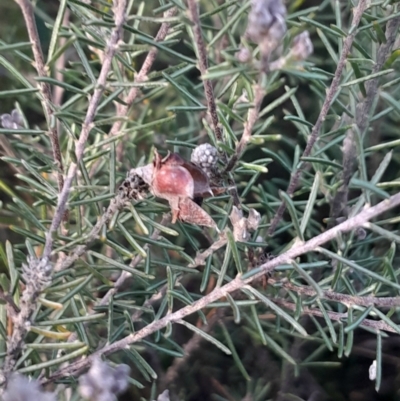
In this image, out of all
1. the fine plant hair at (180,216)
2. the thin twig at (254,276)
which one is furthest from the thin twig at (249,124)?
the thin twig at (254,276)

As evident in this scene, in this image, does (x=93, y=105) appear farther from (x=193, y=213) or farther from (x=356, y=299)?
(x=356, y=299)

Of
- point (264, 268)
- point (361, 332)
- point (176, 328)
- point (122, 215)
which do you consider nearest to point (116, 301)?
point (122, 215)

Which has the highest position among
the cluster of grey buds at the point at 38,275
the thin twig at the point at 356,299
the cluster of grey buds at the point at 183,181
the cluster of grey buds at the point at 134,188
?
the cluster of grey buds at the point at 183,181

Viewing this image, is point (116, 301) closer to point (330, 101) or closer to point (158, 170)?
point (158, 170)

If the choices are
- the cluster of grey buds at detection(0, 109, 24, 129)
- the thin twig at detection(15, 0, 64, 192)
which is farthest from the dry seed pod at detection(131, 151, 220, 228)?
the cluster of grey buds at detection(0, 109, 24, 129)

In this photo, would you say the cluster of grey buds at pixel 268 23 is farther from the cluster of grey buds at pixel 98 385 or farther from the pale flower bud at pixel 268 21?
the cluster of grey buds at pixel 98 385

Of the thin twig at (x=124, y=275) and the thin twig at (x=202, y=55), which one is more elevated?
the thin twig at (x=202, y=55)

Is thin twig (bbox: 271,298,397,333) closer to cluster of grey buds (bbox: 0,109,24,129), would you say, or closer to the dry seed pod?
the dry seed pod
